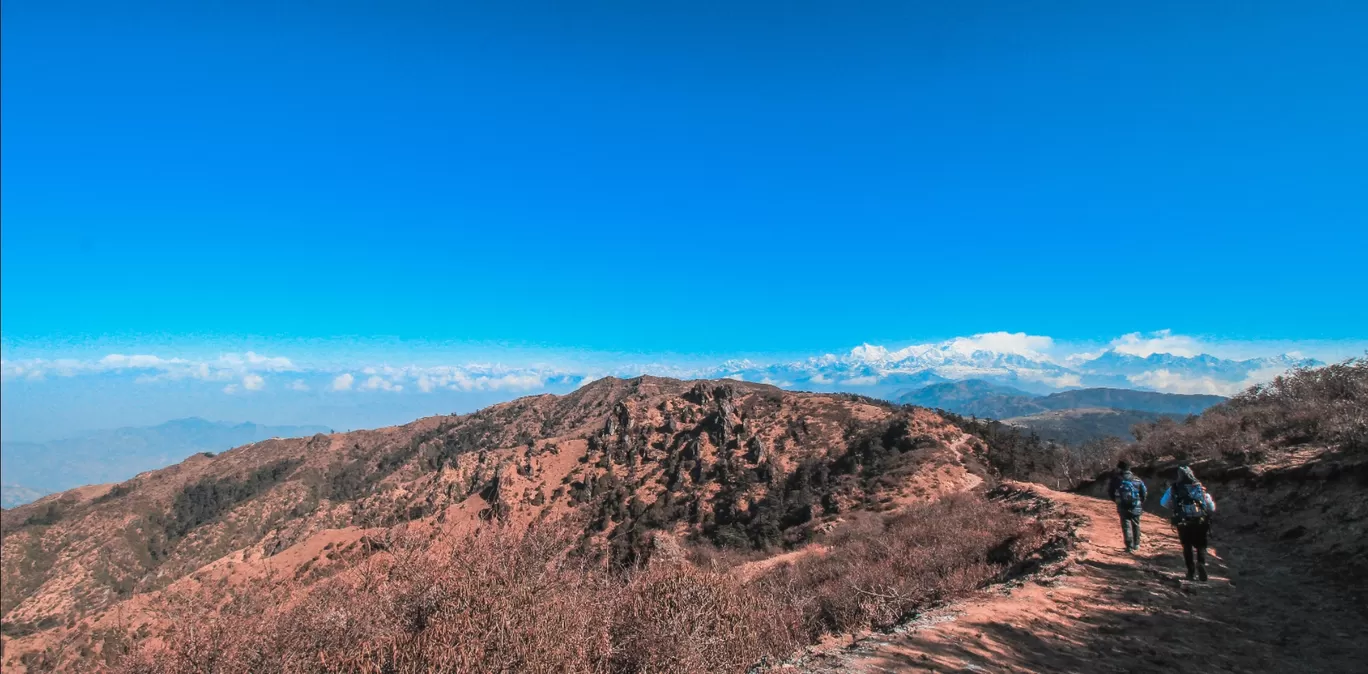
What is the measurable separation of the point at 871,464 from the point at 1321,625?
146ft

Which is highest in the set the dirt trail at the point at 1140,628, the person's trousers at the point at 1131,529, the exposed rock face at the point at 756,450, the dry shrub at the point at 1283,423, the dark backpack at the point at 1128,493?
the dry shrub at the point at 1283,423

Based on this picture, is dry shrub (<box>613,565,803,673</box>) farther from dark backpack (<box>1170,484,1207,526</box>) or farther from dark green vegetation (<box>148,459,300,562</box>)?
dark green vegetation (<box>148,459,300,562</box>)

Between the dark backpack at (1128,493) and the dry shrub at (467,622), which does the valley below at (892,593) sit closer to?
the dry shrub at (467,622)

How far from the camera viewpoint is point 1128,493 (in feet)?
39.7

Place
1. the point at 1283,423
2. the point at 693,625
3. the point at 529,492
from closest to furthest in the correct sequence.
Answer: the point at 693,625
the point at 1283,423
the point at 529,492

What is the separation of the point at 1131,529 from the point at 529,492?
52.3 metres

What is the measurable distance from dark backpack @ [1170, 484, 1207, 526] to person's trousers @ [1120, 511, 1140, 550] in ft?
7.15

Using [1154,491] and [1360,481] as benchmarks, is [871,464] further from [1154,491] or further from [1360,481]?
[1360,481]

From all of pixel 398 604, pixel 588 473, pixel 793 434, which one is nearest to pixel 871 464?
pixel 793 434

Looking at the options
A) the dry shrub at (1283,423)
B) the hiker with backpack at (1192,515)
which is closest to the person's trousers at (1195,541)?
the hiker with backpack at (1192,515)

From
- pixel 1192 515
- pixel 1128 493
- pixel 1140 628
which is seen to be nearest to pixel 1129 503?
pixel 1128 493

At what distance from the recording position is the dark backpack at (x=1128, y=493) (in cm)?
1211

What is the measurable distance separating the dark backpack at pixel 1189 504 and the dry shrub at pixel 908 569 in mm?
3395

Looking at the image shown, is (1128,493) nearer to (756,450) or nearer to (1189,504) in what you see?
(1189,504)
